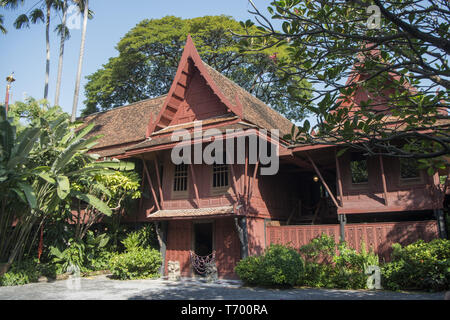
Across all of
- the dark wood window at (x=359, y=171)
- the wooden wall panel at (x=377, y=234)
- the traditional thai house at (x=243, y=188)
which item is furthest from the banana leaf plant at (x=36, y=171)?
the dark wood window at (x=359, y=171)

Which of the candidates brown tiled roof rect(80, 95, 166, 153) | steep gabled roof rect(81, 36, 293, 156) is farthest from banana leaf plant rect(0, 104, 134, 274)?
brown tiled roof rect(80, 95, 166, 153)

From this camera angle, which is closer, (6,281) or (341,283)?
(341,283)

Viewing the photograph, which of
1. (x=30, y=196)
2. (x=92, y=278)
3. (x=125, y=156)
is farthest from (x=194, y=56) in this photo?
(x=92, y=278)

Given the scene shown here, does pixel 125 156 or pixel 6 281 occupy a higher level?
pixel 125 156

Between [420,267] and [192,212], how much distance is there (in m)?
7.97

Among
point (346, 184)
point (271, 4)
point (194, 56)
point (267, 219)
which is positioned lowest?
point (267, 219)

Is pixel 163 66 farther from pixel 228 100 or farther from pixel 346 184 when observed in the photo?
pixel 346 184

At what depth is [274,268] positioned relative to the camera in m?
11.6

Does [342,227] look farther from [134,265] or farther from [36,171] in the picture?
[36,171]

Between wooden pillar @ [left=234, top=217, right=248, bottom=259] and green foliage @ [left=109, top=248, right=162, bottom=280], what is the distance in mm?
3944

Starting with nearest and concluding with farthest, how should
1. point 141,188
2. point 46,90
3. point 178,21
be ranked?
point 141,188
point 46,90
point 178,21

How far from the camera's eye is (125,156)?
53.4 feet

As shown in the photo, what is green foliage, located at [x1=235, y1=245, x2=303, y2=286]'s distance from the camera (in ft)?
37.8

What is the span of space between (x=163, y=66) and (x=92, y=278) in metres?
20.2
